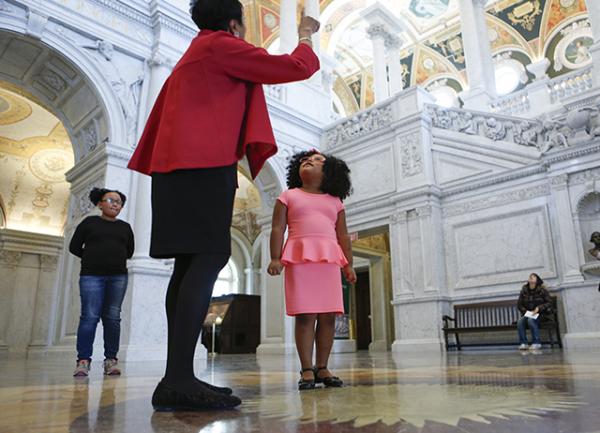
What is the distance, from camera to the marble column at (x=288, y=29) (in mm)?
13294

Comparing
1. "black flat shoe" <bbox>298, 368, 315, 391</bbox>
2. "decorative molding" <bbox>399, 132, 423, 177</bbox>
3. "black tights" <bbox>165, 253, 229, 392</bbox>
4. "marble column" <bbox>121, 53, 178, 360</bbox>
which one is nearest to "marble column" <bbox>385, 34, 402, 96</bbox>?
"decorative molding" <bbox>399, 132, 423, 177</bbox>

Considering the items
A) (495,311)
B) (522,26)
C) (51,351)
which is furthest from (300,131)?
(522,26)

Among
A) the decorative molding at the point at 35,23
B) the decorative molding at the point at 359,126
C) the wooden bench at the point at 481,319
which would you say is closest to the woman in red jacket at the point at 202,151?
the decorative molding at the point at 35,23

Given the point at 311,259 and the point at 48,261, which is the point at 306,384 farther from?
the point at 48,261

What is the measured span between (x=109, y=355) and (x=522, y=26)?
2411 centimetres

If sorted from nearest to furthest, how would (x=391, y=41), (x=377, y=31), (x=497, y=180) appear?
→ 1. (x=497, y=180)
2. (x=377, y=31)
3. (x=391, y=41)

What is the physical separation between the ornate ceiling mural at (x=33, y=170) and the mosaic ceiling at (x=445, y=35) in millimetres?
11673

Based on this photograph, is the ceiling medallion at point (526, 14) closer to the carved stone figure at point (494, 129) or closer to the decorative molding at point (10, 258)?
the carved stone figure at point (494, 129)

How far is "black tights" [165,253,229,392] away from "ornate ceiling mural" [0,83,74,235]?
43.0 feet

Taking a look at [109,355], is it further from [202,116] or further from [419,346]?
[419,346]

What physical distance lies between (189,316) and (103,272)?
268cm

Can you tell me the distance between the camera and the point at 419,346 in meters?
9.53

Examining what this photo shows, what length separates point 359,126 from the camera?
40.1 feet

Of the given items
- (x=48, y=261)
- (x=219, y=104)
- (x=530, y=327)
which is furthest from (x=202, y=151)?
(x=48, y=261)
